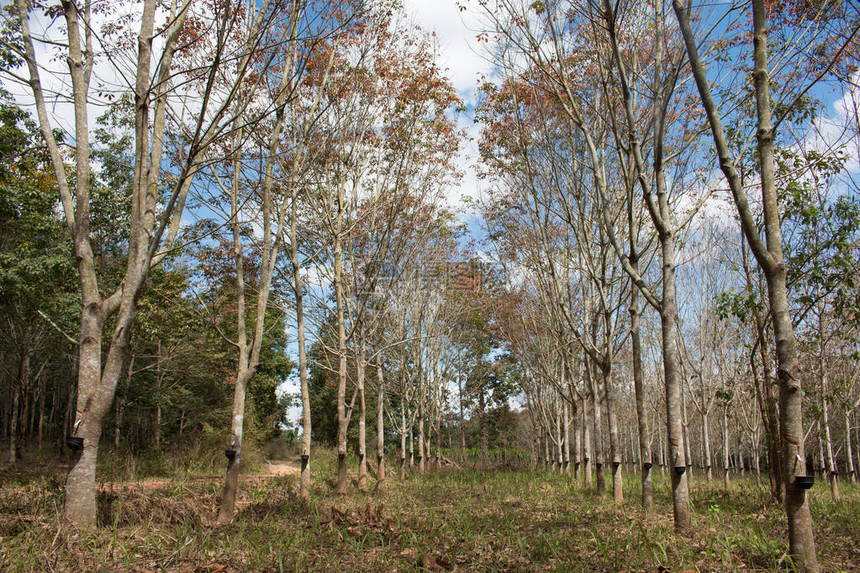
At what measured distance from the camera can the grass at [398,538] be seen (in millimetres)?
3742

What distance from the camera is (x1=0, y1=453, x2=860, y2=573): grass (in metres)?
3.74

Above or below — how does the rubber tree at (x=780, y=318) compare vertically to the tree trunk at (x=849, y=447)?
above

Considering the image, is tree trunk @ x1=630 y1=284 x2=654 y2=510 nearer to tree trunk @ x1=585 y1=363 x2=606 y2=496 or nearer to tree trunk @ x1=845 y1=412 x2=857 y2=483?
tree trunk @ x1=585 y1=363 x2=606 y2=496

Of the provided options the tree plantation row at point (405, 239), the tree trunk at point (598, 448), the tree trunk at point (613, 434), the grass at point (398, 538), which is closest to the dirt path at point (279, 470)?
the tree plantation row at point (405, 239)

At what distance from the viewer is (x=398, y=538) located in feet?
16.5

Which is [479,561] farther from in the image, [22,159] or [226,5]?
[22,159]

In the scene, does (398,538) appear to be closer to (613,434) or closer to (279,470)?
(613,434)

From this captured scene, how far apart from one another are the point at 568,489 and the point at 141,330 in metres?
11.5

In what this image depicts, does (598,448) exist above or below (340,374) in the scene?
Result: below

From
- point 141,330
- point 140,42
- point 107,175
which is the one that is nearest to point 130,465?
point 141,330

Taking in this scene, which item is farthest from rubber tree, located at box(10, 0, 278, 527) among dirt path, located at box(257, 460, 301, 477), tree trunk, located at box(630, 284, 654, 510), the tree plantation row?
dirt path, located at box(257, 460, 301, 477)

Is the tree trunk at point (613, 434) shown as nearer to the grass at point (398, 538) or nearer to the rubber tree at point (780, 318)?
the grass at point (398, 538)

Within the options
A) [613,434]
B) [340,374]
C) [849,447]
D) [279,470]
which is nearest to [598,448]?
[613,434]

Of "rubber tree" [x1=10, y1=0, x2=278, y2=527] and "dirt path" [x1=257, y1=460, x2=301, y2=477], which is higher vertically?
"rubber tree" [x1=10, y1=0, x2=278, y2=527]
